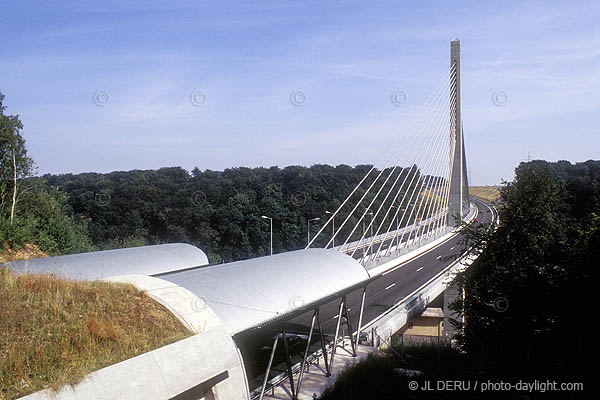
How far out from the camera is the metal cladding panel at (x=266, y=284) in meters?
10.6

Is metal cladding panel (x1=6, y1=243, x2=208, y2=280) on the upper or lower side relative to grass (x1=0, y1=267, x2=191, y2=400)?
lower

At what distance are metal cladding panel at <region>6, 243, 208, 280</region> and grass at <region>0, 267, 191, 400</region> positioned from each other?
479 centimetres

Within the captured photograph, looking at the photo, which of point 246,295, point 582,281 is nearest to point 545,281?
point 582,281

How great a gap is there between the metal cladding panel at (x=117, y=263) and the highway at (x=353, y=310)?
5.11 metres

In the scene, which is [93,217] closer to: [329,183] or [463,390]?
[329,183]

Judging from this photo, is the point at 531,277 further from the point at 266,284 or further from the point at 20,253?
the point at 20,253

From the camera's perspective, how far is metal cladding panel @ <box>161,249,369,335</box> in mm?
10594

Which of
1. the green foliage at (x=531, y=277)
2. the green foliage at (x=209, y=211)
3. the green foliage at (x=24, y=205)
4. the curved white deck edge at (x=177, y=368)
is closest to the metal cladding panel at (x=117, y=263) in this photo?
Answer: the curved white deck edge at (x=177, y=368)

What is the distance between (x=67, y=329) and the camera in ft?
24.7

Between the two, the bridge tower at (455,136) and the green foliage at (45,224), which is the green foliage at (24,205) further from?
the bridge tower at (455,136)

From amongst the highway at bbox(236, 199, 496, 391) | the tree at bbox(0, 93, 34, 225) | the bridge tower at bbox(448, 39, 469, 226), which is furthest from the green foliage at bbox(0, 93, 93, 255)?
the bridge tower at bbox(448, 39, 469, 226)

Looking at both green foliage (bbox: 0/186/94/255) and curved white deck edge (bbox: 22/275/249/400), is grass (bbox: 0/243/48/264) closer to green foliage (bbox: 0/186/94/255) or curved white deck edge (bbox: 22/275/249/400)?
green foliage (bbox: 0/186/94/255)

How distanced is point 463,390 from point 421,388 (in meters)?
1.13

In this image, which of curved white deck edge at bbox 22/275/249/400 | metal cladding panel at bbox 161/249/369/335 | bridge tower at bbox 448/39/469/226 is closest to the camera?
curved white deck edge at bbox 22/275/249/400
